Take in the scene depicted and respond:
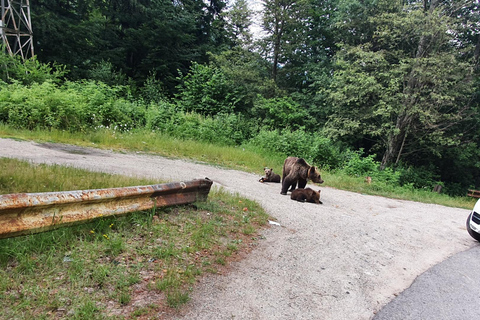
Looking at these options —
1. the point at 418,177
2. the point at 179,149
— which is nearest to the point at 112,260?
the point at 179,149

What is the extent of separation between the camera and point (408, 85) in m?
18.0

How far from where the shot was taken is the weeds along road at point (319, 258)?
3.00 m

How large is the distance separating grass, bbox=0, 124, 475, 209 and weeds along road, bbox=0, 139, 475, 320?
2177 millimetres

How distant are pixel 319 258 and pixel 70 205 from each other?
3176mm

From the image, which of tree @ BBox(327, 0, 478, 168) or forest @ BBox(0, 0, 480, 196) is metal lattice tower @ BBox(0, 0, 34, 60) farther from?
tree @ BBox(327, 0, 478, 168)

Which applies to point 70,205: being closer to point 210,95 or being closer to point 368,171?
point 368,171

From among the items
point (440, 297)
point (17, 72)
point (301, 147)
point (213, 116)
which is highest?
point (17, 72)

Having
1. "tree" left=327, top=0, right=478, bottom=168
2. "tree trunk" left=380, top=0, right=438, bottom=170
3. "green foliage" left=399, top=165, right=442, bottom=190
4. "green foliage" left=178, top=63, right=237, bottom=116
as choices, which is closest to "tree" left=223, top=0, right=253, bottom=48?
"green foliage" left=178, top=63, right=237, bottom=116

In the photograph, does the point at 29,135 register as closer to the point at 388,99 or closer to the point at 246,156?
the point at 246,156

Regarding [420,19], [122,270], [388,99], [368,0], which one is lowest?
[122,270]

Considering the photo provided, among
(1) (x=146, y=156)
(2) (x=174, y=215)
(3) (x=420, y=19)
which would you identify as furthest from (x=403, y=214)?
(3) (x=420, y=19)

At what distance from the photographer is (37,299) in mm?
2373

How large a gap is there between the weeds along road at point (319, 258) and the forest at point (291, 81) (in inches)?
281

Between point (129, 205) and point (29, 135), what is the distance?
29.7ft
